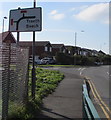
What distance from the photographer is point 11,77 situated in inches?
236

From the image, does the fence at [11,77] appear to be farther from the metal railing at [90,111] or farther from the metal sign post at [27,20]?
the metal railing at [90,111]

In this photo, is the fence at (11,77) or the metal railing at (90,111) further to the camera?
the fence at (11,77)

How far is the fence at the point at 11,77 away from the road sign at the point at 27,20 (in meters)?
1.01

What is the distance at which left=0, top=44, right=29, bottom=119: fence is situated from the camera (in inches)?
214

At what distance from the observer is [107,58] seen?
8712cm

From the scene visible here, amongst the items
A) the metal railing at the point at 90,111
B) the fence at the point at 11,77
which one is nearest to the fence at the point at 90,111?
the metal railing at the point at 90,111

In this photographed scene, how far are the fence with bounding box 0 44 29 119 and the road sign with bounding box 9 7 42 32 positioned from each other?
39.6 inches

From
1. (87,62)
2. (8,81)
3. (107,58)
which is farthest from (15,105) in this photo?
(107,58)

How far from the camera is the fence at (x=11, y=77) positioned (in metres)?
5.44

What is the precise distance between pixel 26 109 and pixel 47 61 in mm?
51773

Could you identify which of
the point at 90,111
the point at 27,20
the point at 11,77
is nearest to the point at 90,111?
the point at 90,111

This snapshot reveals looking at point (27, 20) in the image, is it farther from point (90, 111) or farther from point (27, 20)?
point (90, 111)

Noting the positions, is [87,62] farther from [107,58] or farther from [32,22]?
[32,22]

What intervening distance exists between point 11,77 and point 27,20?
263 centimetres
